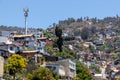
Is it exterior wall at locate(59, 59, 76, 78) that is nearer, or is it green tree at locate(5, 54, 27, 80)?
green tree at locate(5, 54, 27, 80)

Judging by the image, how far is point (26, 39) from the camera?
9450cm

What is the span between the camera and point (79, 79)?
7438cm

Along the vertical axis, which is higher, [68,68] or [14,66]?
[68,68]

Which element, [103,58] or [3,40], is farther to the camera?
[103,58]

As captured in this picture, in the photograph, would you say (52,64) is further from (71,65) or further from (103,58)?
(103,58)

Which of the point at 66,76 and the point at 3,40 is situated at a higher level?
the point at 3,40

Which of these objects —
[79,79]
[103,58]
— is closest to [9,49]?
[79,79]

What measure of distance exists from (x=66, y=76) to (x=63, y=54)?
1584 cm

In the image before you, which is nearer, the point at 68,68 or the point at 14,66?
the point at 14,66

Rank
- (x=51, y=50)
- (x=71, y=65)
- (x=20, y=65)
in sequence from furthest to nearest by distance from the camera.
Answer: (x=51, y=50) < (x=71, y=65) < (x=20, y=65)

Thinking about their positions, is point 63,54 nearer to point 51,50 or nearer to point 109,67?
point 51,50

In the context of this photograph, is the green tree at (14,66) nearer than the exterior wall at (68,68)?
Yes

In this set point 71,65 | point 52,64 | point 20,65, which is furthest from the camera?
point 71,65

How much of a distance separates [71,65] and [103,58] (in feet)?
331
